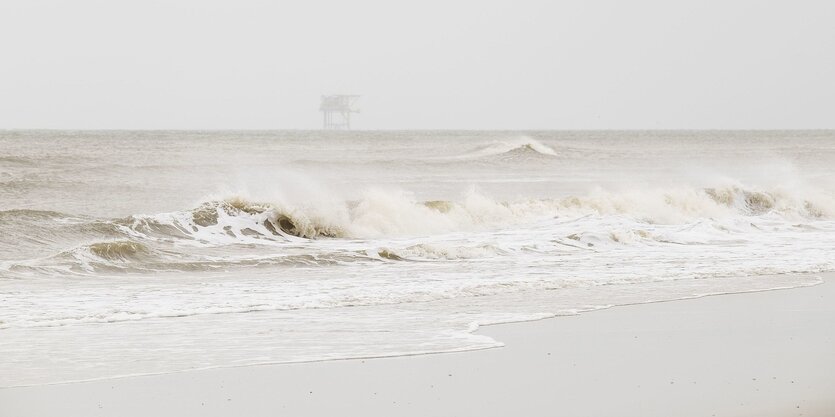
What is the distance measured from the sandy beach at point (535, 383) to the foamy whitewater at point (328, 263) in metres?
0.43

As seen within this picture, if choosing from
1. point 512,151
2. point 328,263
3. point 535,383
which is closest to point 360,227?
point 328,263

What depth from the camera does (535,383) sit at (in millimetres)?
6723

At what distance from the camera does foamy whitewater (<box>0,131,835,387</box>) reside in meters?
8.18

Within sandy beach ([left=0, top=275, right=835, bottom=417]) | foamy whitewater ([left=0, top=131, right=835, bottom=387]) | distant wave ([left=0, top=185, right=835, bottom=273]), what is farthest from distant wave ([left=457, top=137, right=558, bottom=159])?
sandy beach ([left=0, top=275, right=835, bottom=417])

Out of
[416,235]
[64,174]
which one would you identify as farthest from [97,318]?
[64,174]

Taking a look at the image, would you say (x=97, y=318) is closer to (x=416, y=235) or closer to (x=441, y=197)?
(x=416, y=235)

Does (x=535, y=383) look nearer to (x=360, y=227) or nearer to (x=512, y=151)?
(x=360, y=227)

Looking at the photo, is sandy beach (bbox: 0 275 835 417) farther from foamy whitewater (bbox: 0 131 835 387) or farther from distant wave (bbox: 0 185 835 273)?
distant wave (bbox: 0 185 835 273)

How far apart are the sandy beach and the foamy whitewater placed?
43 cm

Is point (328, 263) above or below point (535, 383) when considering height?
below

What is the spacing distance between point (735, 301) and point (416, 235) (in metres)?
8.02

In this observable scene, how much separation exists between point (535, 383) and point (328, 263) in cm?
712

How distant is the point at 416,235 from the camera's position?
17.7 meters

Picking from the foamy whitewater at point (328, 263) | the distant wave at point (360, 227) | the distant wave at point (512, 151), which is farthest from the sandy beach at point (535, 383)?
the distant wave at point (512, 151)
